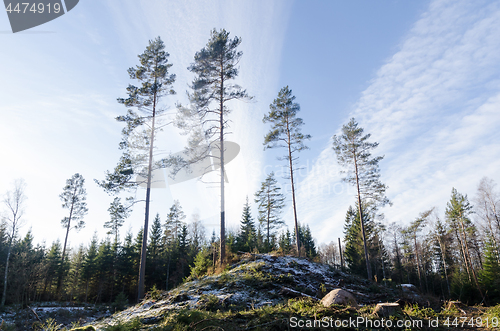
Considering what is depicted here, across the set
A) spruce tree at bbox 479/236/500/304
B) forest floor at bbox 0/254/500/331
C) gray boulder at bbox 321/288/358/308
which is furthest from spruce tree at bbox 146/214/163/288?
spruce tree at bbox 479/236/500/304

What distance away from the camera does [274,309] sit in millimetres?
6039

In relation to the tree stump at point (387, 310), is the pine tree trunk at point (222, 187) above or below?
above

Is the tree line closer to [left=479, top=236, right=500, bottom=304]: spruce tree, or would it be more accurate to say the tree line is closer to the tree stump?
[left=479, top=236, right=500, bottom=304]: spruce tree

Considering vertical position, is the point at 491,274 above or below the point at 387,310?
below

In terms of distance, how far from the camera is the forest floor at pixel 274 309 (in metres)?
5.11

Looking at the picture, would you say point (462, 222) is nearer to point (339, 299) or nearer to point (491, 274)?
point (491, 274)

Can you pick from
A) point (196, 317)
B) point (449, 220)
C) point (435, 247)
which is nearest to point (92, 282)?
point (196, 317)

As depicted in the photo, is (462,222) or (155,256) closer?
(462,222)

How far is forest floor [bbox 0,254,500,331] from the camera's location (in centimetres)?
511

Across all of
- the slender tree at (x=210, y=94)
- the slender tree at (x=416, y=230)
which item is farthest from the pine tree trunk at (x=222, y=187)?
the slender tree at (x=416, y=230)

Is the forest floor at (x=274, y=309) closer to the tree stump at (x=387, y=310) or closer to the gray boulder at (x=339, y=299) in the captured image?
the tree stump at (x=387, y=310)

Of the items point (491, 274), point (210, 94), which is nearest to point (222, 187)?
point (210, 94)

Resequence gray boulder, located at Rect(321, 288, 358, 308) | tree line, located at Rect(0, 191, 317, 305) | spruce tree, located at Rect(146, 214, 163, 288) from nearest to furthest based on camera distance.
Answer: gray boulder, located at Rect(321, 288, 358, 308), tree line, located at Rect(0, 191, 317, 305), spruce tree, located at Rect(146, 214, 163, 288)

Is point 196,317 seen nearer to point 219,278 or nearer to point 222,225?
point 219,278
